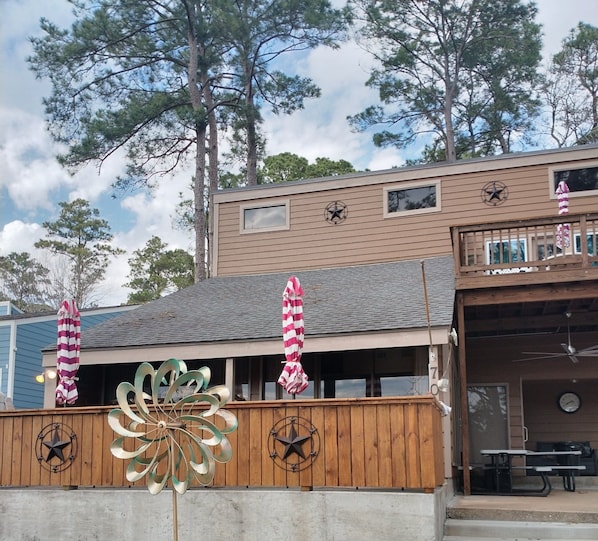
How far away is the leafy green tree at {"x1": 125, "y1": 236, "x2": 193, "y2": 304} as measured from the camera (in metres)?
30.5

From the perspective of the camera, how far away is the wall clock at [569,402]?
13.1 metres

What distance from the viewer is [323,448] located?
25.2 ft

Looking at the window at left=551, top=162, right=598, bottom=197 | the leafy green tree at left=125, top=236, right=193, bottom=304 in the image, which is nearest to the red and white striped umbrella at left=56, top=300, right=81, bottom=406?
the window at left=551, top=162, right=598, bottom=197

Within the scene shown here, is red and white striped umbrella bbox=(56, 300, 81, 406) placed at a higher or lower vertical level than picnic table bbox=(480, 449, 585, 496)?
higher

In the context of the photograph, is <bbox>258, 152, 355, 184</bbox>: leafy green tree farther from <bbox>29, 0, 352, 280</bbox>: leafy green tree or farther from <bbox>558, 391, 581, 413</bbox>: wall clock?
<bbox>558, 391, 581, 413</bbox>: wall clock

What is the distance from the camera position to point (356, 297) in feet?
38.8

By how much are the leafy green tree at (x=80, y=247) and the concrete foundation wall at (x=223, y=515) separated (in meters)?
25.3

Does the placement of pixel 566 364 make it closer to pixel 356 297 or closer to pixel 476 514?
pixel 356 297

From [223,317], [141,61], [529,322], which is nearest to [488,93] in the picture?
[141,61]

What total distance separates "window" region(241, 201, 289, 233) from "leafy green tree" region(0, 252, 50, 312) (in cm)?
2046

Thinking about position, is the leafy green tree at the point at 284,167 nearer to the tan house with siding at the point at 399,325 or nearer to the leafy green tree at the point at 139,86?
the leafy green tree at the point at 139,86

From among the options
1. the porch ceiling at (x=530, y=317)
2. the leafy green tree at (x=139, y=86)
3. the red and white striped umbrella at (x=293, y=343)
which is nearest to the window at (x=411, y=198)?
the porch ceiling at (x=530, y=317)

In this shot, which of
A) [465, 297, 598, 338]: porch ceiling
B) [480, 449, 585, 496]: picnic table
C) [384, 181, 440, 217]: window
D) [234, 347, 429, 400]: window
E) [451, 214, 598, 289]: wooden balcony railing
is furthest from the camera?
[384, 181, 440, 217]: window

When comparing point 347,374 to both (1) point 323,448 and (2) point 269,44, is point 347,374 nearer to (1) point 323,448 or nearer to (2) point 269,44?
(1) point 323,448
